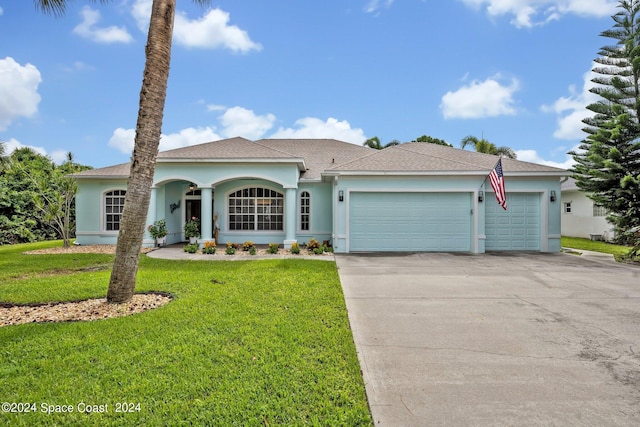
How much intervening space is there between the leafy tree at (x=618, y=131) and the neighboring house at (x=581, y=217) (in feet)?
22.1

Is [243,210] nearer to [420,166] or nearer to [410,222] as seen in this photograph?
[410,222]

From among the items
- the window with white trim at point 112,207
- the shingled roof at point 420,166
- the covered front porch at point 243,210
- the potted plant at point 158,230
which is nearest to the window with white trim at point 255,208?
the covered front porch at point 243,210

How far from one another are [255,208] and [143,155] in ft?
29.2

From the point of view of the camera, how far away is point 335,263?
374 inches

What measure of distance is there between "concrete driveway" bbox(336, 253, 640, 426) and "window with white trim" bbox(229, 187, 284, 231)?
23.3ft

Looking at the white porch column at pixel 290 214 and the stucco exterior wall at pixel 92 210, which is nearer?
the white porch column at pixel 290 214

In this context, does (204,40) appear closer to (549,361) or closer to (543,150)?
(549,361)

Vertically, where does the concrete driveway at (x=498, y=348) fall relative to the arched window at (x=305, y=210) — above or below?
below

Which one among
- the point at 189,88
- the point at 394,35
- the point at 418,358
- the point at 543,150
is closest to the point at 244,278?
the point at 418,358

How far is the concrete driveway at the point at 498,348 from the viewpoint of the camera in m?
2.58

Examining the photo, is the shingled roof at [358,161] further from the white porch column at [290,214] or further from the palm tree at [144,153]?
the palm tree at [144,153]

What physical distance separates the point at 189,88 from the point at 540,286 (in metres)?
14.1

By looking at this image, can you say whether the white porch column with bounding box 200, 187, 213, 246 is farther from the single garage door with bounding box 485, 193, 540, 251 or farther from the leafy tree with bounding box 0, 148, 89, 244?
Answer: the single garage door with bounding box 485, 193, 540, 251

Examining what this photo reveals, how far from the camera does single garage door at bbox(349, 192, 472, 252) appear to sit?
11789 millimetres
